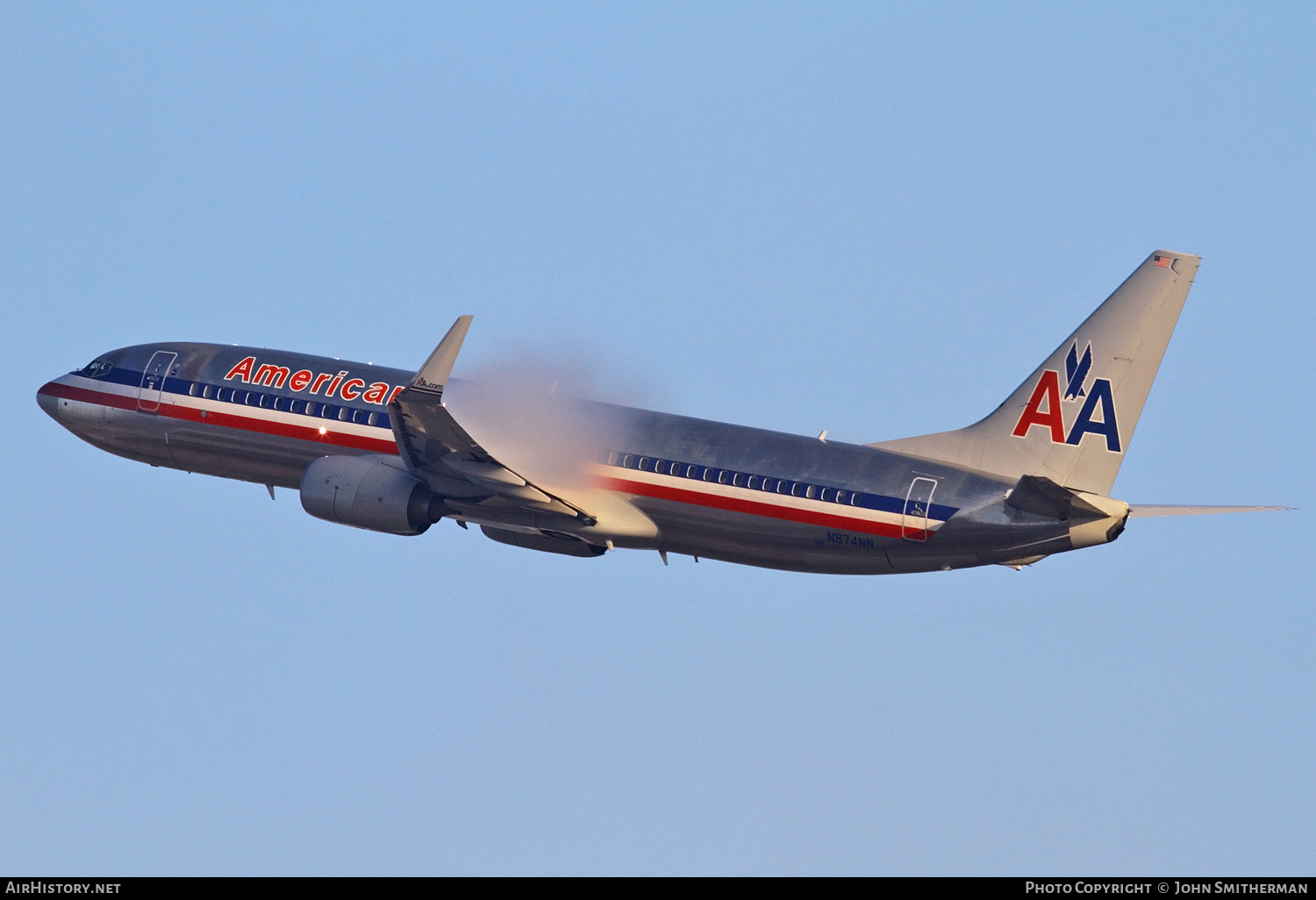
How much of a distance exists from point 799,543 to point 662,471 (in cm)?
414

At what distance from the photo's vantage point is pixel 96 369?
6119 cm

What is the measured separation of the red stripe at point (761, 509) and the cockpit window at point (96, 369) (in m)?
16.7

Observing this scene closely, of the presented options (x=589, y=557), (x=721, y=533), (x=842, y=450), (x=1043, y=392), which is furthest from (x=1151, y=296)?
(x=589, y=557)

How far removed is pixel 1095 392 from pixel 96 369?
2941cm

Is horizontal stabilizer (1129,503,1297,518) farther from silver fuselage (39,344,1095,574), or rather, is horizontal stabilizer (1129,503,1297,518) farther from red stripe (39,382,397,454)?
red stripe (39,382,397,454)

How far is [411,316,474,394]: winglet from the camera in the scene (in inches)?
1905

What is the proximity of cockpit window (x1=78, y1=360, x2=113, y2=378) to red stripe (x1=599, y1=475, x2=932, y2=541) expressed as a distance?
54.9ft

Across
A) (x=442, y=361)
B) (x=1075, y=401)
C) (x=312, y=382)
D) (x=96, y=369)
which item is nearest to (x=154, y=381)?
(x=96, y=369)

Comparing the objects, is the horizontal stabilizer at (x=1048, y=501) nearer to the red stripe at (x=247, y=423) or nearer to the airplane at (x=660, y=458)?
the airplane at (x=660, y=458)

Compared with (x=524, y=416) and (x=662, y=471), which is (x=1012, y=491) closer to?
(x=662, y=471)

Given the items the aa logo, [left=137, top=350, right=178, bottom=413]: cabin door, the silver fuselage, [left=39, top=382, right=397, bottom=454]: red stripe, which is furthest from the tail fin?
[left=137, top=350, right=178, bottom=413]: cabin door

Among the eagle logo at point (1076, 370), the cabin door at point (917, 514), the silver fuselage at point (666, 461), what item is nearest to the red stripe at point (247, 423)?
the silver fuselage at point (666, 461)

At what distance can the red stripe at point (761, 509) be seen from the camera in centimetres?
4972

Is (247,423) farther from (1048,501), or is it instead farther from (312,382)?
(1048,501)
